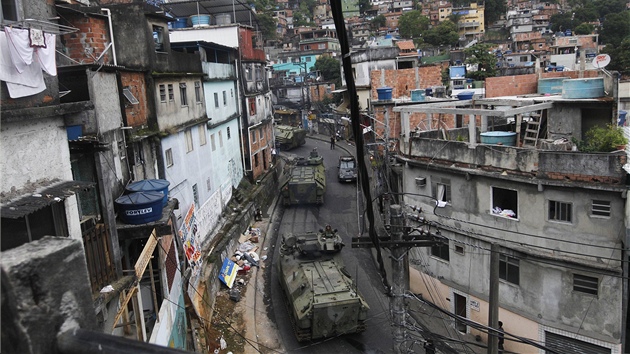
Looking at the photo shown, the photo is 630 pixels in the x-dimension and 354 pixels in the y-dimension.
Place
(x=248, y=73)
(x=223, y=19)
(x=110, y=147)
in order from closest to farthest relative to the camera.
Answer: (x=110, y=147) < (x=223, y=19) < (x=248, y=73)

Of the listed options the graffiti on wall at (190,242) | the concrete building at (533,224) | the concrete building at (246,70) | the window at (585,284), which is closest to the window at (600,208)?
the concrete building at (533,224)

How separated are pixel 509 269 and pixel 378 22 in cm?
8183

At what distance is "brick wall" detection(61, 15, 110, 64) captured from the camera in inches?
575

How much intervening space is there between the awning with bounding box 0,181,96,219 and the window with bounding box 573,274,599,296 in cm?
1354

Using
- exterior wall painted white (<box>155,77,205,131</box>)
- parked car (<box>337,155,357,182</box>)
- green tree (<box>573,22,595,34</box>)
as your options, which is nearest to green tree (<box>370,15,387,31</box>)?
green tree (<box>573,22,595,34</box>)

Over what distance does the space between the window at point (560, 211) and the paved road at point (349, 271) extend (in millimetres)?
6341

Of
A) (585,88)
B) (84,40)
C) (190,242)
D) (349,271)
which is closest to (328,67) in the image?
(349,271)

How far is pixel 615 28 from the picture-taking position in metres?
62.8

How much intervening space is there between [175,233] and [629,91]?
74.4ft

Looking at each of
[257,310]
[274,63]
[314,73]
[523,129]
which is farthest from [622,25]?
[257,310]

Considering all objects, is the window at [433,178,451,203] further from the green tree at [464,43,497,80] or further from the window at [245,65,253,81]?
the green tree at [464,43,497,80]

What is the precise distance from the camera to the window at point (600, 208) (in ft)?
48.4

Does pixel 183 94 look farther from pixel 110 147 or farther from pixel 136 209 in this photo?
pixel 136 209

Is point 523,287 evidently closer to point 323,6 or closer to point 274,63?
point 274,63
